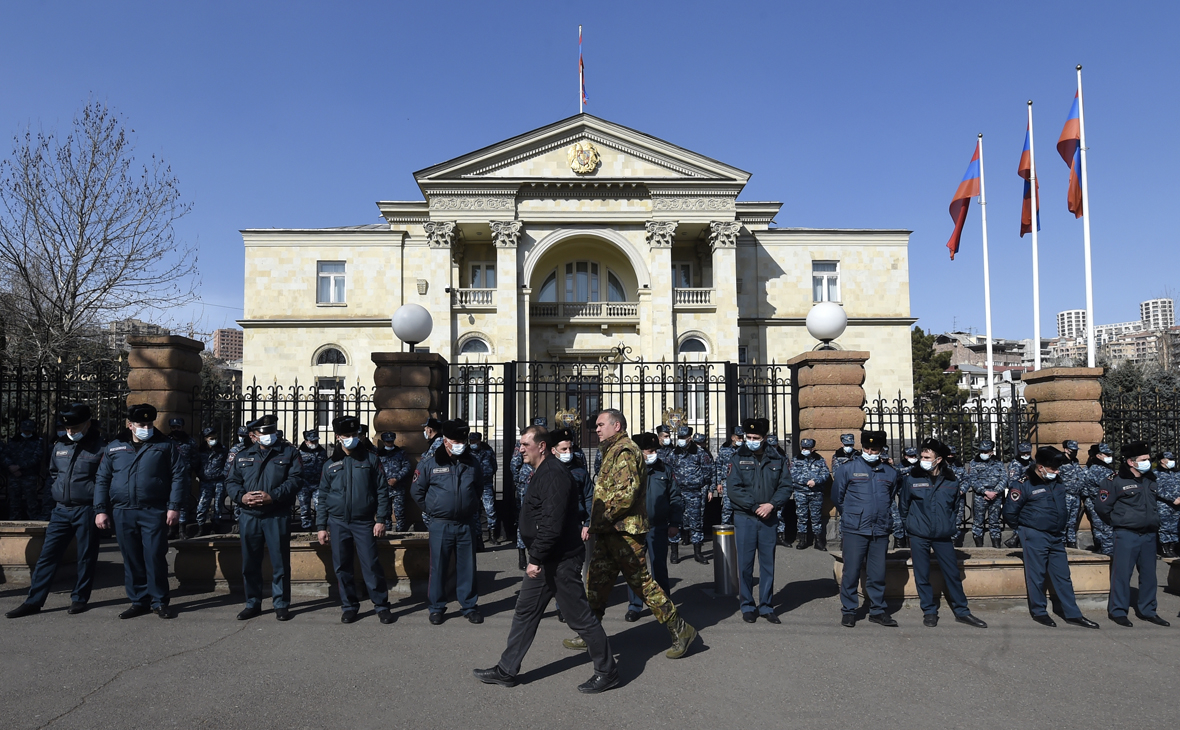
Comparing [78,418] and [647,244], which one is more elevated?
[647,244]

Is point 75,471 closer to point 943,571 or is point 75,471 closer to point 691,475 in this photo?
point 691,475

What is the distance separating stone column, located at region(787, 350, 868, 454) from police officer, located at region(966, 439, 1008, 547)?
5.92ft

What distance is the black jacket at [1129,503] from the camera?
283 inches

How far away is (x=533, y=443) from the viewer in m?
5.83

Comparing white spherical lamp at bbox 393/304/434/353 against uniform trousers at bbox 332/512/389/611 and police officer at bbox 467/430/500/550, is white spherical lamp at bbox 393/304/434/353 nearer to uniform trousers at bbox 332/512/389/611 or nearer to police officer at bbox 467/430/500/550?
police officer at bbox 467/430/500/550

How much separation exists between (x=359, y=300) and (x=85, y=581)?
86.1 feet

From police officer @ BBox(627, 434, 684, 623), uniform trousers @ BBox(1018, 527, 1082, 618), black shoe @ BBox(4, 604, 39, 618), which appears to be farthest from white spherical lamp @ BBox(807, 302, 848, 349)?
black shoe @ BBox(4, 604, 39, 618)

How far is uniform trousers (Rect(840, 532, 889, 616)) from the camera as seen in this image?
6.99m

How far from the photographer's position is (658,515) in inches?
311

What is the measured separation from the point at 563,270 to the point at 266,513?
1108 inches

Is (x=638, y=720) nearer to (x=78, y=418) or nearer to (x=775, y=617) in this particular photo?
(x=775, y=617)

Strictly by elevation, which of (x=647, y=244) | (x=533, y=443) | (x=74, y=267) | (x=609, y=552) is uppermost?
(x=647, y=244)

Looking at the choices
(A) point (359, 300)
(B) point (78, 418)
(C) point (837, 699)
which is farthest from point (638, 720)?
(A) point (359, 300)

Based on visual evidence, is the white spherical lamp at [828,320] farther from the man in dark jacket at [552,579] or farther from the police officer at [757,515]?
the man in dark jacket at [552,579]
